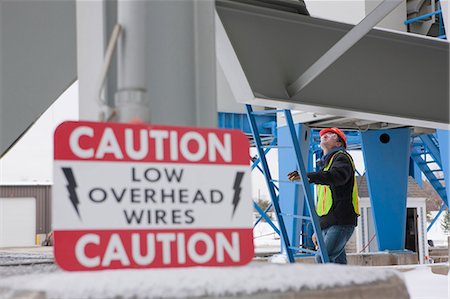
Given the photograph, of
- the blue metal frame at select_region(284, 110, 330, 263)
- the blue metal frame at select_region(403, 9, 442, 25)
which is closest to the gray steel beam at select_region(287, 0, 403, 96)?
the blue metal frame at select_region(284, 110, 330, 263)

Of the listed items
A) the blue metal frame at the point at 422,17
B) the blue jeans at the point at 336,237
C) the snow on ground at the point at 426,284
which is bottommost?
the snow on ground at the point at 426,284

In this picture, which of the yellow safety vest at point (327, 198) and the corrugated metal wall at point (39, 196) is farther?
the corrugated metal wall at point (39, 196)

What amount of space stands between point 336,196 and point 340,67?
222 centimetres

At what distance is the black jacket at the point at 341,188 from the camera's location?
5.79 meters

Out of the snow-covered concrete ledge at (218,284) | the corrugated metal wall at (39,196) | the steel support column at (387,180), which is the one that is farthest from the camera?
the corrugated metal wall at (39,196)

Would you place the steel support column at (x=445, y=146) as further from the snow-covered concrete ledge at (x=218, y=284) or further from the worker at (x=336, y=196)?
the snow-covered concrete ledge at (x=218, y=284)

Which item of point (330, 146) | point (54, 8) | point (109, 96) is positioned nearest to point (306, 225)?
point (330, 146)

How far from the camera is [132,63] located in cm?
174

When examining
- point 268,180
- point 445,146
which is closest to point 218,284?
point 268,180

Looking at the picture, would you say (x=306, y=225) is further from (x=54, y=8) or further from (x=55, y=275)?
(x=55, y=275)

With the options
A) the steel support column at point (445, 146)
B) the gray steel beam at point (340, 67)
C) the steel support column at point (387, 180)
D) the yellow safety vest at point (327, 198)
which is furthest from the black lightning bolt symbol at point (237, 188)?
the steel support column at point (387, 180)

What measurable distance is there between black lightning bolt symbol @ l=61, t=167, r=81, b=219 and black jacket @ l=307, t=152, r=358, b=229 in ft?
14.4

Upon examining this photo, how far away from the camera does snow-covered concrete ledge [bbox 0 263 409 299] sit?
1.32 metres

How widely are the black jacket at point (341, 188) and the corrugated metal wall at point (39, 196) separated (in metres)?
19.8
